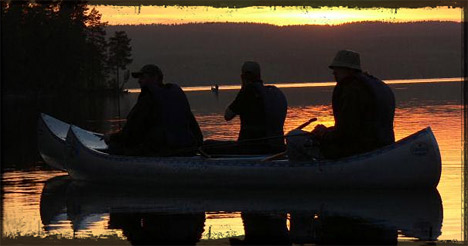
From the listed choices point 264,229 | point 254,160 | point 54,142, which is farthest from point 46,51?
point 264,229

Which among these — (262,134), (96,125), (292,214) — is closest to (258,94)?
(262,134)

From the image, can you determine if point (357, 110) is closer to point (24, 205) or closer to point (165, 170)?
point (165, 170)

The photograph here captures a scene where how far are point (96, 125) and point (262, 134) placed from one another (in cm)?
2162

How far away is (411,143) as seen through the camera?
18.2 m

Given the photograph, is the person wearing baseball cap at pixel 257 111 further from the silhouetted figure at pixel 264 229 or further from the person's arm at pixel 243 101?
the silhouetted figure at pixel 264 229

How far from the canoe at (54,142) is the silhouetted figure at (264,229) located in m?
7.63

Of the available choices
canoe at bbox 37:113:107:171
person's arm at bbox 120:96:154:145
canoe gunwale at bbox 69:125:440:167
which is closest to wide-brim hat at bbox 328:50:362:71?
canoe gunwale at bbox 69:125:440:167

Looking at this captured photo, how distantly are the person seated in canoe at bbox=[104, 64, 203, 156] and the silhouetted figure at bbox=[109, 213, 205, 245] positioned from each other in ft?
11.0

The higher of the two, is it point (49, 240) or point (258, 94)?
point (258, 94)

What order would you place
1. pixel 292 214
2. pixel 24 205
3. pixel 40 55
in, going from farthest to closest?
pixel 40 55
pixel 24 205
pixel 292 214

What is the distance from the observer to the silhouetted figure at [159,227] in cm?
1399

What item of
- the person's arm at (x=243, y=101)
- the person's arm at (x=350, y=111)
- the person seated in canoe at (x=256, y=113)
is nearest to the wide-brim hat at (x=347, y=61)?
the person's arm at (x=350, y=111)

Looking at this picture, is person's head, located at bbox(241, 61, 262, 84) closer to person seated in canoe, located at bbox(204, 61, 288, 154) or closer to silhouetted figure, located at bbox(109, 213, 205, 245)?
person seated in canoe, located at bbox(204, 61, 288, 154)

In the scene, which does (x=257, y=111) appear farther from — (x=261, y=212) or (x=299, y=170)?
(x=261, y=212)
